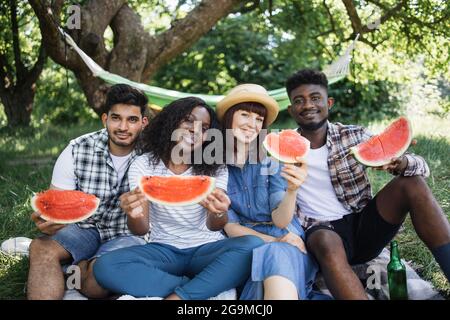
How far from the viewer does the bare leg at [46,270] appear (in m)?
2.78

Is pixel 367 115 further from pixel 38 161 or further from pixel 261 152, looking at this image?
pixel 261 152

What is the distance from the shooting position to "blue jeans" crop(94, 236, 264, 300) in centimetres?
270

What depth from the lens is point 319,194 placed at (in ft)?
10.8

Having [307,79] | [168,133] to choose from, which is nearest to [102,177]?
[168,133]

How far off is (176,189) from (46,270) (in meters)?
0.97

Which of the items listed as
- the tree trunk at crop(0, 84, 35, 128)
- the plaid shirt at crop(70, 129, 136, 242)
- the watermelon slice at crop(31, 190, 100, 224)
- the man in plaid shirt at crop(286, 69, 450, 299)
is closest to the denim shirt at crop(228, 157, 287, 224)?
the man in plaid shirt at crop(286, 69, 450, 299)

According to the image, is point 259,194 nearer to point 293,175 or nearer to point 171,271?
point 293,175

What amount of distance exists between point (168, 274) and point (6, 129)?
872cm

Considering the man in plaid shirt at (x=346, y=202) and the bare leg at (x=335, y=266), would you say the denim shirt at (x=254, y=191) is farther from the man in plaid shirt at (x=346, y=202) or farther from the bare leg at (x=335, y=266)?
the bare leg at (x=335, y=266)

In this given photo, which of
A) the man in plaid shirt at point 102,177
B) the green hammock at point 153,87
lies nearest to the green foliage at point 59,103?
the green hammock at point 153,87

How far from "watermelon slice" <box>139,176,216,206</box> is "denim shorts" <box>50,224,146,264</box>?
2.15ft

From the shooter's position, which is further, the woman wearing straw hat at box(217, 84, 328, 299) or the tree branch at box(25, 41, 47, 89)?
the tree branch at box(25, 41, 47, 89)

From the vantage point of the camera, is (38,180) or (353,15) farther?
(353,15)

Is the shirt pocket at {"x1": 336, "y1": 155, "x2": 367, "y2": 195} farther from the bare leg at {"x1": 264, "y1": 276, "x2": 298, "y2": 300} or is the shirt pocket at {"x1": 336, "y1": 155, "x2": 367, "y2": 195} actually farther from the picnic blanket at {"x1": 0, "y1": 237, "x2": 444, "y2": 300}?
the bare leg at {"x1": 264, "y1": 276, "x2": 298, "y2": 300}
